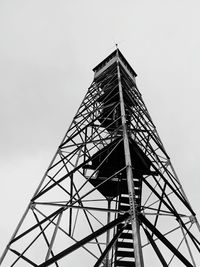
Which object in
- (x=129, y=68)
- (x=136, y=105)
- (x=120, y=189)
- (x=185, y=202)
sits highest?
(x=129, y=68)

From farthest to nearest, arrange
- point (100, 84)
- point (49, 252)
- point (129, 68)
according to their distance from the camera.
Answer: point (129, 68) → point (100, 84) → point (49, 252)

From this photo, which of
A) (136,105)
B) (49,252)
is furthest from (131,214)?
(136,105)

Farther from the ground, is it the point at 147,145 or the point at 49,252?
the point at 147,145

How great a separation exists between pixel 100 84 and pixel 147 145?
22.4ft

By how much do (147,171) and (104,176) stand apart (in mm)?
1736

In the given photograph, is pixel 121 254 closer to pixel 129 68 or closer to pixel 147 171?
pixel 147 171

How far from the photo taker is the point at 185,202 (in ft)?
21.4

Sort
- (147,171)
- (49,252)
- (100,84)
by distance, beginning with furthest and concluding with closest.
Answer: (100,84), (147,171), (49,252)

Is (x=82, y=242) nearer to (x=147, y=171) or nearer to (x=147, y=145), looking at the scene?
(x=147, y=171)

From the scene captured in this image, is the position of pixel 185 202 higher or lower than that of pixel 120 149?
lower

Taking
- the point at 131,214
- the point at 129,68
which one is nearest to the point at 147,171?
the point at 131,214

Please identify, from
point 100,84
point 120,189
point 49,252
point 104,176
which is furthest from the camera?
point 100,84

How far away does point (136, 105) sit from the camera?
1083 centimetres

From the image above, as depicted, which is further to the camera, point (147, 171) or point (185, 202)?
point (147, 171)
